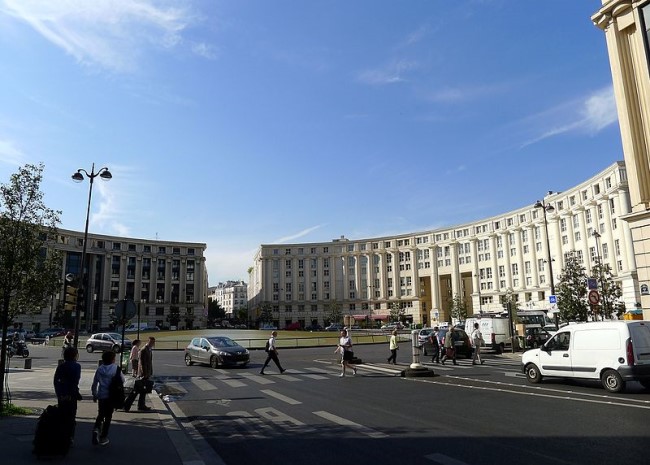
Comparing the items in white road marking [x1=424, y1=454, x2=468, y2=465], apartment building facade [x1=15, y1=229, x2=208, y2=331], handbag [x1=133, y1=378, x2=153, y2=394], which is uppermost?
apartment building facade [x1=15, y1=229, x2=208, y2=331]

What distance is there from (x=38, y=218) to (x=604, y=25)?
2504cm

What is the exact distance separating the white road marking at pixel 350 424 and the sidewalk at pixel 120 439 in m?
2.93

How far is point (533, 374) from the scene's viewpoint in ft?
51.3

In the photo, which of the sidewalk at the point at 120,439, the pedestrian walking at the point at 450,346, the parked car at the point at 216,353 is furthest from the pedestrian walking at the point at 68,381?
the pedestrian walking at the point at 450,346

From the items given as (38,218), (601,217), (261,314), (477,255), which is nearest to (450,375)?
(38,218)

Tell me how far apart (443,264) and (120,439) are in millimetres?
112326

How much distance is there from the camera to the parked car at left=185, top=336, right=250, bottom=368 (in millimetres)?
23281

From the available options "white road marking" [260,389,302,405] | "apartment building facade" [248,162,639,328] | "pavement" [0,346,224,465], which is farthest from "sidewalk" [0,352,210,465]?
"apartment building facade" [248,162,639,328]

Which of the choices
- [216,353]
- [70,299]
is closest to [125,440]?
[70,299]

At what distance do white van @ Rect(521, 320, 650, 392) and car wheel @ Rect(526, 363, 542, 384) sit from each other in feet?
0.10

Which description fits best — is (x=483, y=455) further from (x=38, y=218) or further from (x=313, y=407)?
(x=38, y=218)

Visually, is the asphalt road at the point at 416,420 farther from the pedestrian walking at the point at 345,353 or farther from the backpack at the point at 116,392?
the backpack at the point at 116,392

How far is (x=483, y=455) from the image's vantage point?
22.8ft

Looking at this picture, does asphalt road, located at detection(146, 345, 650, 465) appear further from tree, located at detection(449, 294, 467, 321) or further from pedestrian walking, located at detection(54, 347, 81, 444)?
tree, located at detection(449, 294, 467, 321)
